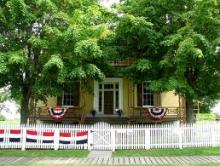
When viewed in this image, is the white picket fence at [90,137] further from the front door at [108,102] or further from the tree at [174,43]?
the front door at [108,102]

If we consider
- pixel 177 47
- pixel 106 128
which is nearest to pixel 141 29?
pixel 177 47

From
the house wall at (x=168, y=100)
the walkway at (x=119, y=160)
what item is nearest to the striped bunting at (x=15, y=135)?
the walkway at (x=119, y=160)

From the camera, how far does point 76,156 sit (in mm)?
16938

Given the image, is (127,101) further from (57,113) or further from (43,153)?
(43,153)

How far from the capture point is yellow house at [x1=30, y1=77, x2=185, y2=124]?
2655 centimetres

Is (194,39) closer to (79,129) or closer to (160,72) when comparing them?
(160,72)

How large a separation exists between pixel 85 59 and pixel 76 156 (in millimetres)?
5052

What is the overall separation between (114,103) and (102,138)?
9.11 m

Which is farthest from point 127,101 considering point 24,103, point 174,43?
point 174,43

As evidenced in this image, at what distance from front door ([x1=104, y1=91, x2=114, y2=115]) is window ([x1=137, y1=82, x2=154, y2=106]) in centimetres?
201

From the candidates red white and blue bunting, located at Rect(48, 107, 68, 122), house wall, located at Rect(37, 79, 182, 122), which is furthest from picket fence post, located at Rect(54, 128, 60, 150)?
house wall, located at Rect(37, 79, 182, 122)

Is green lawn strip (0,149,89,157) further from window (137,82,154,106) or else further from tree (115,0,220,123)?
window (137,82,154,106)

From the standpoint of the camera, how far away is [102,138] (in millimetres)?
18781

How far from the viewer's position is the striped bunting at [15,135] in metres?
19.0
